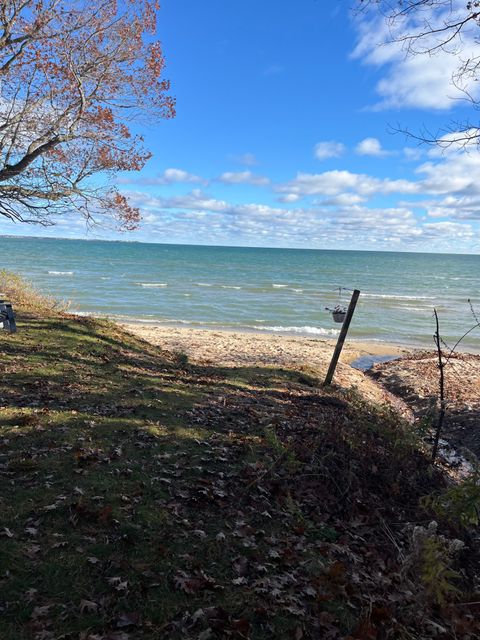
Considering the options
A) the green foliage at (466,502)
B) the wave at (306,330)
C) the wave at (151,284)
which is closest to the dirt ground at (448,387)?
the green foliage at (466,502)

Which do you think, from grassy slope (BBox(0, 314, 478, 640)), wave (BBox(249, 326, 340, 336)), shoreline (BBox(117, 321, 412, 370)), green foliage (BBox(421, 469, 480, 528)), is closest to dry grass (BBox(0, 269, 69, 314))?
shoreline (BBox(117, 321, 412, 370))

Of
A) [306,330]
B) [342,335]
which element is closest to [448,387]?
[342,335]

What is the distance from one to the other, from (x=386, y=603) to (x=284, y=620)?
1.00m

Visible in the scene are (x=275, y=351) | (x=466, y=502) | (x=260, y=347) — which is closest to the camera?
(x=466, y=502)

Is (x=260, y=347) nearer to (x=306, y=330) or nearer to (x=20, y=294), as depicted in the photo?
(x=306, y=330)

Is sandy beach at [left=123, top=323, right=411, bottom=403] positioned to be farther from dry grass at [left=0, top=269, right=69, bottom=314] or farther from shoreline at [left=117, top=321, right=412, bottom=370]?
dry grass at [left=0, top=269, right=69, bottom=314]

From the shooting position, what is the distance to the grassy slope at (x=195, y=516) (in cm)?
359

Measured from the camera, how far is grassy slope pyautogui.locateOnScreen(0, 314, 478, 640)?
3.59 meters

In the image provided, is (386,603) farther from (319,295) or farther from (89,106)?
(319,295)

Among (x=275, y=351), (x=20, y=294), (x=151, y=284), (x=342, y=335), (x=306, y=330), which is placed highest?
(x=151, y=284)

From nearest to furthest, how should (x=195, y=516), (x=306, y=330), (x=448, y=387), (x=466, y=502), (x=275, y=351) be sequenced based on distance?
(x=466, y=502) → (x=195, y=516) → (x=448, y=387) → (x=275, y=351) → (x=306, y=330)

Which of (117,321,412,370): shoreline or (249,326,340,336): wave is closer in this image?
(117,321,412,370): shoreline

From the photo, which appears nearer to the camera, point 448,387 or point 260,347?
point 448,387

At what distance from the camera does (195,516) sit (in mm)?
4945
